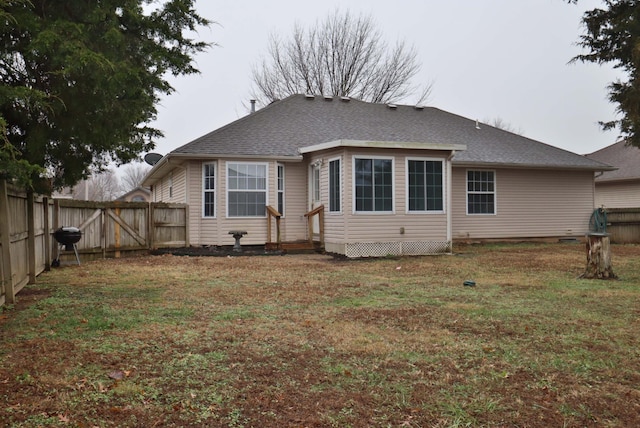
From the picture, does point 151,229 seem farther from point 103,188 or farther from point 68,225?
point 103,188

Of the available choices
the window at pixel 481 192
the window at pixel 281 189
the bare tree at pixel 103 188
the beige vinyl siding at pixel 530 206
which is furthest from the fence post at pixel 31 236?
the bare tree at pixel 103 188

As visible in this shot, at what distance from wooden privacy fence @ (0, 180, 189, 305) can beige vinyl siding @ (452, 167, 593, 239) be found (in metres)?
8.73

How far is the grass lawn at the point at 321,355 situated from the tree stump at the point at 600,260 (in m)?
0.55

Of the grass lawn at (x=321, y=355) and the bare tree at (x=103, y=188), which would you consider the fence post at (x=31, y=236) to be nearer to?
the grass lawn at (x=321, y=355)

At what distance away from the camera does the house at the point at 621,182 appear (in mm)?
23062

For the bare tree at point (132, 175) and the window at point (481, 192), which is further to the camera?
the bare tree at point (132, 175)

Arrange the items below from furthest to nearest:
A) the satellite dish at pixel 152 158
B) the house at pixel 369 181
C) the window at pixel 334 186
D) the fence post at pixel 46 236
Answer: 1. the satellite dish at pixel 152 158
2. the window at pixel 334 186
3. the house at pixel 369 181
4. the fence post at pixel 46 236

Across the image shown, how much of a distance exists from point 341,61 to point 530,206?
1871 cm

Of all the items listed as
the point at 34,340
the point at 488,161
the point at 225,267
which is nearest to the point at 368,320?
the point at 34,340

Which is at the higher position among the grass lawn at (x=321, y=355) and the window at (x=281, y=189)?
the window at (x=281, y=189)

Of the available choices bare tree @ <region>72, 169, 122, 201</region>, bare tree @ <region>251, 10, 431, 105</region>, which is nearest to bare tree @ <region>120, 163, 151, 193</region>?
bare tree @ <region>72, 169, 122, 201</region>

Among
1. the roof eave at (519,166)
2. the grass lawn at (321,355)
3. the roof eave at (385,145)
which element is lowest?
the grass lawn at (321,355)

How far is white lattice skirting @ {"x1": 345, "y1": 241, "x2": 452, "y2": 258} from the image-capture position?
41.2ft

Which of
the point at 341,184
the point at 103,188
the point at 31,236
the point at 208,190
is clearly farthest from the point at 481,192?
the point at 103,188
